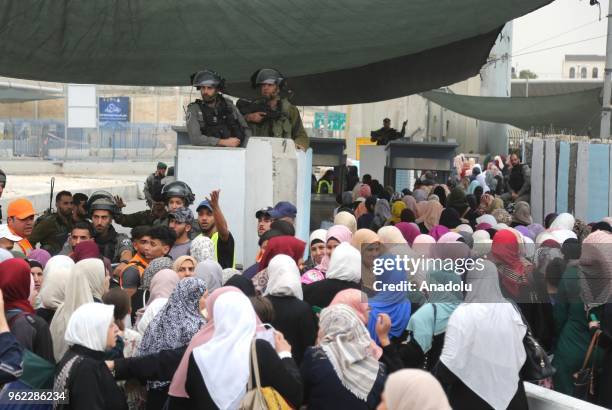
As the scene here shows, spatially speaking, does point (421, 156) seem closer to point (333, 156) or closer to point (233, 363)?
point (333, 156)

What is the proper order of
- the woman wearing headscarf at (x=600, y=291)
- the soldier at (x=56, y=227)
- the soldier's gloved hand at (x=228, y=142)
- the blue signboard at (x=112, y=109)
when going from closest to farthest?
the woman wearing headscarf at (x=600, y=291), the soldier at (x=56, y=227), the soldier's gloved hand at (x=228, y=142), the blue signboard at (x=112, y=109)

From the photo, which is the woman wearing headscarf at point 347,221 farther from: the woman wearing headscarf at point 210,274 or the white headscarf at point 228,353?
the white headscarf at point 228,353

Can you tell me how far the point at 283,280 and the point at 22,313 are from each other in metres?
1.42

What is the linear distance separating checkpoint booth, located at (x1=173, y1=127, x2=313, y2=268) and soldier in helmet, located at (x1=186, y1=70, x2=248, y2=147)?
17cm

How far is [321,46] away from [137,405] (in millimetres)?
6249

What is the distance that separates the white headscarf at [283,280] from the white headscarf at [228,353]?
1.08 m

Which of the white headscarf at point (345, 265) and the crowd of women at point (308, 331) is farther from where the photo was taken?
the white headscarf at point (345, 265)

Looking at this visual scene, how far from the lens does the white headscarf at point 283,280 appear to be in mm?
5828

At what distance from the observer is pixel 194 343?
4.88 meters

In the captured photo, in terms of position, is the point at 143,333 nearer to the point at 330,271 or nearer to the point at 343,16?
the point at 330,271

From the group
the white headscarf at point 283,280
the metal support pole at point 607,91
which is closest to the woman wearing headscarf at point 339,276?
the white headscarf at point 283,280

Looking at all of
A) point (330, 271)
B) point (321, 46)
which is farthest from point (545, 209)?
point (330, 271)

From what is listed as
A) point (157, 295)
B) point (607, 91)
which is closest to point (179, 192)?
point (157, 295)

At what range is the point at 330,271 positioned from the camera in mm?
6516
